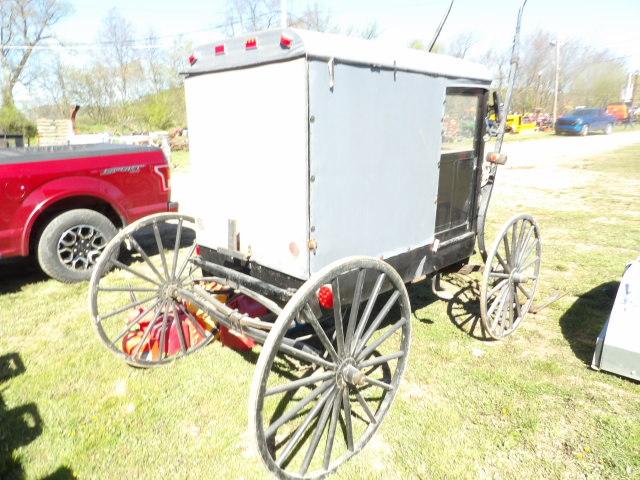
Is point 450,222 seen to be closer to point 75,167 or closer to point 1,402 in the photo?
point 1,402

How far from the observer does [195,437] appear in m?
3.02

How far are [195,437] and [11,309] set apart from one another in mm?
3175

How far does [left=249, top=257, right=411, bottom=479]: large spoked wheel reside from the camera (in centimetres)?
223

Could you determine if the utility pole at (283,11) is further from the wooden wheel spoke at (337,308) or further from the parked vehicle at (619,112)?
the parked vehicle at (619,112)

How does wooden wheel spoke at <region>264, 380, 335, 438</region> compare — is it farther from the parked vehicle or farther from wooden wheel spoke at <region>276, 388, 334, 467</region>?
the parked vehicle

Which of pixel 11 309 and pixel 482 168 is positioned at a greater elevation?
pixel 482 168

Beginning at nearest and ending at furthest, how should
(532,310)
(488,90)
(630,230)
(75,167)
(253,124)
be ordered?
(253,124), (488,90), (532,310), (75,167), (630,230)

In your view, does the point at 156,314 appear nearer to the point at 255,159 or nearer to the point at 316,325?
the point at 255,159

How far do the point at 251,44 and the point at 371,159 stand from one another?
1.03 meters

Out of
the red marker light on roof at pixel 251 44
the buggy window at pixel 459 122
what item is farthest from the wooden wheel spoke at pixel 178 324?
the buggy window at pixel 459 122

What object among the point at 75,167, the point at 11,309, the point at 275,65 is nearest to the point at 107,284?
the point at 11,309

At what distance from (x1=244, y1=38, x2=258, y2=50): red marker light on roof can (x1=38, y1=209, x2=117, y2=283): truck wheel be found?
3576 millimetres

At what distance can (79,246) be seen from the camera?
5434mm

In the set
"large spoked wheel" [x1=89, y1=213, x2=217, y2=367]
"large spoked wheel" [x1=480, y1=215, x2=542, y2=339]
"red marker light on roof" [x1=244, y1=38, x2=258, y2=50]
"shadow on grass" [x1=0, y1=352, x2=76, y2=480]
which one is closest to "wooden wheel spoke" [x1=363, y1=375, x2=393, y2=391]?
"large spoked wheel" [x1=480, y1=215, x2=542, y2=339]
